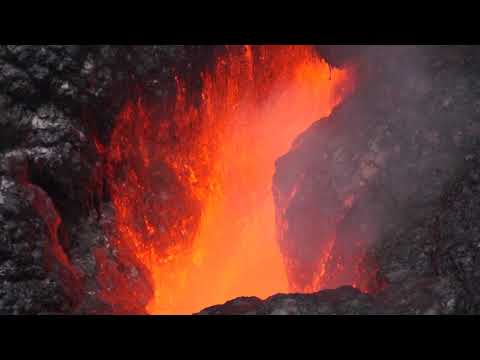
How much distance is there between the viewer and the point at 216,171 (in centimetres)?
1443

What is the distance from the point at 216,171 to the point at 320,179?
11.3ft

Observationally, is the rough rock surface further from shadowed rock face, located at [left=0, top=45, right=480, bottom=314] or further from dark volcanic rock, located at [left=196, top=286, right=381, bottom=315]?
dark volcanic rock, located at [left=196, top=286, right=381, bottom=315]

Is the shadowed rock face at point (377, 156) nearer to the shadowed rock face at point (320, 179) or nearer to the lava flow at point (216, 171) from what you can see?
the shadowed rock face at point (320, 179)

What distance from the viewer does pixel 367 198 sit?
36.2 ft

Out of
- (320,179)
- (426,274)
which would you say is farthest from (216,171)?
(426,274)

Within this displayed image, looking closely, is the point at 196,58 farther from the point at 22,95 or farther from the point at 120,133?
the point at 22,95

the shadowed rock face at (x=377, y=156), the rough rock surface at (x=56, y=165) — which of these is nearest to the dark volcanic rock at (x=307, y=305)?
the shadowed rock face at (x=377, y=156)

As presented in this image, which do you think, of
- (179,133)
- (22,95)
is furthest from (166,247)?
(22,95)

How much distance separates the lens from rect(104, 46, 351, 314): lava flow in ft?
37.7

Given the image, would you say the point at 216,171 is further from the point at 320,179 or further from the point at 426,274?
the point at 426,274

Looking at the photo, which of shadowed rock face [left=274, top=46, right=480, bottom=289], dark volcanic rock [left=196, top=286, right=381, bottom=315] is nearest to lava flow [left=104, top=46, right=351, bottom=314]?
shadowed rock face [left=274, top=46, right=480, bottom=289]

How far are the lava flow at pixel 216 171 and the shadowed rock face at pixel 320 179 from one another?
902mm

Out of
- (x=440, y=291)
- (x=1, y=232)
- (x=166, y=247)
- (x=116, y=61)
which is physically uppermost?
→ (x=116, y=61)

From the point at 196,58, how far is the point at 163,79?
1.25 meters
